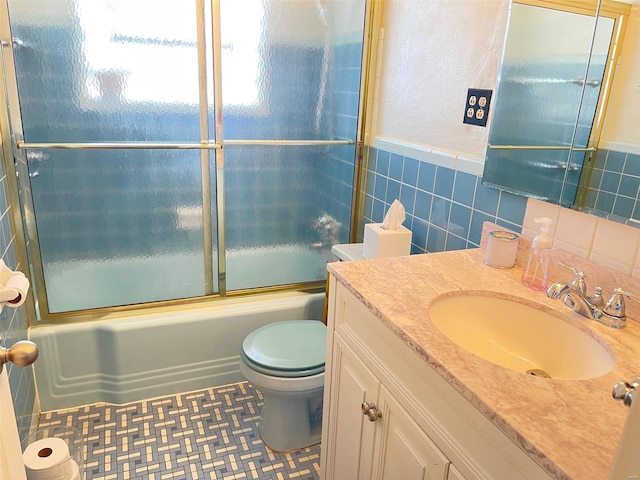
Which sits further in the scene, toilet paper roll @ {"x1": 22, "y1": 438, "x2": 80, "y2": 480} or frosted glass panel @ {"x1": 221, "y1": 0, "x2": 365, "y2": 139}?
frosted glass panel @ {"x1": 221, "y1": 0, "x2": 365, "y2": 139}

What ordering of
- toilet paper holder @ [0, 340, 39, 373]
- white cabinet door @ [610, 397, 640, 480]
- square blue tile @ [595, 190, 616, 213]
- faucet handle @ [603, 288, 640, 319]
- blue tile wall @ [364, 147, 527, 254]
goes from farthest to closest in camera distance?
1. blue tile wall @ [364, 147, 527, 254]
2. square blue tile @ [595, 190, 616, 213]
3. faucet handle @ [603, 288, 640, 319]
4. toilet paper holder @ [0, 340, 39, 373]
5. white cabinet door @ [610, 397, 640, 480]

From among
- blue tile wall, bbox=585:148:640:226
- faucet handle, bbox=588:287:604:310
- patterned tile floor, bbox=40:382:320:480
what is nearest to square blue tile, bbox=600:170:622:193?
blue tile wall, bbox=585:148:640:226

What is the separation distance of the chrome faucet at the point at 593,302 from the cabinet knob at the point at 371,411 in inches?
20.4

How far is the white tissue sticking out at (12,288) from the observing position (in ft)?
2.74

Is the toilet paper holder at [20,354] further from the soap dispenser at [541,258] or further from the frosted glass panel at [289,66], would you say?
the frosted glass panel at [289,66]

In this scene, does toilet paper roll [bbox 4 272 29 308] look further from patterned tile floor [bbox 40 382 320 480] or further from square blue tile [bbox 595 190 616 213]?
square blue tile [bbox 595 190 616 213]

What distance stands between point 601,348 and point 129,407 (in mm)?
1866

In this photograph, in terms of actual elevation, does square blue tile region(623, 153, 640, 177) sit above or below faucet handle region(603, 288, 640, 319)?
above

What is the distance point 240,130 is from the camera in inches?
82.7

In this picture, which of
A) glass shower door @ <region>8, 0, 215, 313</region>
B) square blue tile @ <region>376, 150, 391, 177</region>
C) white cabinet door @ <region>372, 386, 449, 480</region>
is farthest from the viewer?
square blue tile @ <region>376, 150, 391, 177</region>

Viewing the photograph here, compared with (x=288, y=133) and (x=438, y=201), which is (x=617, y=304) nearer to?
(x=438, y=201)

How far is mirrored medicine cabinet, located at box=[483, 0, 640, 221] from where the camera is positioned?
1.17 meters

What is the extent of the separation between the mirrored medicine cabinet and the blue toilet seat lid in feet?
2.87

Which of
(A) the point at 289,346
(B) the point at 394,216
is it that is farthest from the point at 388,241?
(A) the point at 289,346
